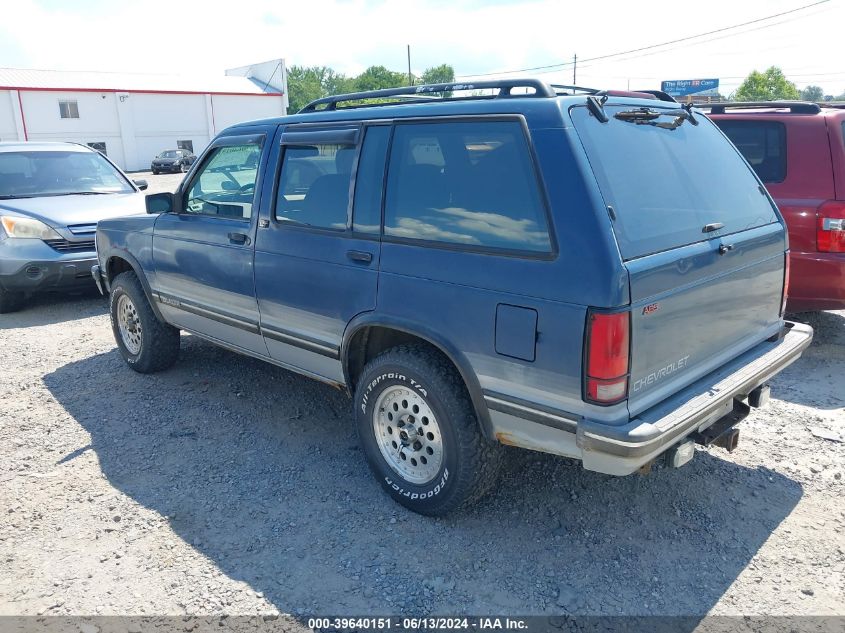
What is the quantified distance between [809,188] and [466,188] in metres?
3.62

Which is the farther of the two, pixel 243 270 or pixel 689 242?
Result: pixel 243 270

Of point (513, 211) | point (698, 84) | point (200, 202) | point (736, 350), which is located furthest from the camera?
point (698, 84)

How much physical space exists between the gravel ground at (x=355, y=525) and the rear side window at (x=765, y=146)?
1829 millimetres

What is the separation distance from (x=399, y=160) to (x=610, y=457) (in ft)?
5.82

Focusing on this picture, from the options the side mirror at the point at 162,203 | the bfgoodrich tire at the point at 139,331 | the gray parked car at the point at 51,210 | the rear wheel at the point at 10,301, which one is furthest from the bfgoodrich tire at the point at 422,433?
the rear wheel at the point at 10,301

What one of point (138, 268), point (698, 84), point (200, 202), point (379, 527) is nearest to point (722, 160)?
point (379, 527)

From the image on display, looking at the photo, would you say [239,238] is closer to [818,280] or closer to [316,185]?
[316,185]

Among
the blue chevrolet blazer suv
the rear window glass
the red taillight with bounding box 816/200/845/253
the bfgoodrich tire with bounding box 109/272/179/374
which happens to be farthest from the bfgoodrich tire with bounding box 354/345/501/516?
the red taillight with bounding box 816/200/845/253

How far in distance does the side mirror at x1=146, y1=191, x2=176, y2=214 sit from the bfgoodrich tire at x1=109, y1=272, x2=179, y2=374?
79 cm

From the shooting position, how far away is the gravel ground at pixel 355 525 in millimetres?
2951

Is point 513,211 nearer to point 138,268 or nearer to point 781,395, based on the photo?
point 781,395

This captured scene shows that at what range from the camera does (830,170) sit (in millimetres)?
5258

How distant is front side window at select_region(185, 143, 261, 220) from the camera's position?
170 inches

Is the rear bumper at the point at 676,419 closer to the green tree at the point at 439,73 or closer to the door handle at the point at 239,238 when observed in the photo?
the door handle at the point at 239,238
